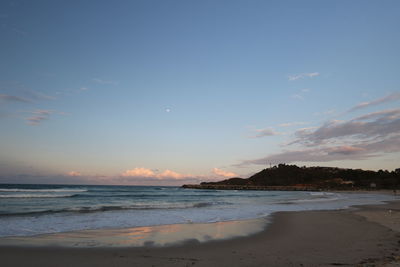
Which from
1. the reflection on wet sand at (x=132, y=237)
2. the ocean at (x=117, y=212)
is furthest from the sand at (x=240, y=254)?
the ocean at (x=117, y=212)

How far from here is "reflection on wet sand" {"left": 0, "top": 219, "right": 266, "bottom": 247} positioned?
9867 mm

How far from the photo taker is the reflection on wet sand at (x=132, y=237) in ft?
32.4

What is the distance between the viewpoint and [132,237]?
1119cm

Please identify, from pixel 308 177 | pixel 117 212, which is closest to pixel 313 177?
pixel 308 177

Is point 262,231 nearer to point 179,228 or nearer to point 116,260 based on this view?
point 179,228

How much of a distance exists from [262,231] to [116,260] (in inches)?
304

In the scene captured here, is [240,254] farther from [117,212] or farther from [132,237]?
[117,212]

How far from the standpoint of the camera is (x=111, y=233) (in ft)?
39.8

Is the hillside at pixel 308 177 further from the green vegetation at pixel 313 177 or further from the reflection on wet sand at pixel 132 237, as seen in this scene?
the reflection on wet sand at pixel 132 237

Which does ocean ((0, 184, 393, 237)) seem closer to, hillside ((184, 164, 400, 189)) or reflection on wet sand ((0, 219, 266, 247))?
reflection on wet sand ((0, 219, 266, 247))

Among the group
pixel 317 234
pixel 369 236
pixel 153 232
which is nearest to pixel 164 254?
pixel 153 232

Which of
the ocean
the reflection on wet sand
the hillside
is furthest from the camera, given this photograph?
the hillside

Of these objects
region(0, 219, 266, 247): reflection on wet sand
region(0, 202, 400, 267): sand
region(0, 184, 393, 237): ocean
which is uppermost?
region(0, 202, 400, 267): sand

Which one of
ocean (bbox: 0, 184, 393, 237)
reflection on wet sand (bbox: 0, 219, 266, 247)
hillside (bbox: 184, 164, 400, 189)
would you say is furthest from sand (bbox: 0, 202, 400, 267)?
hillside (bbox: 184, 164, 400, 189)
